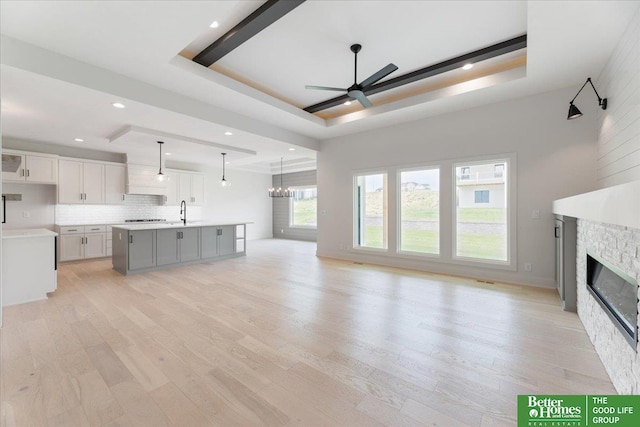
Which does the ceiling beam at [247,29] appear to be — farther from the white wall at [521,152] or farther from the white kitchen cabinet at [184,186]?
the white kitchen cabinet at [184,186]

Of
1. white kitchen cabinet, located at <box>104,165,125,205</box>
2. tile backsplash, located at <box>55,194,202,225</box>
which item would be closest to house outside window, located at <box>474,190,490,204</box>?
tile backsplash, located at <box>55,194,202,225</box>

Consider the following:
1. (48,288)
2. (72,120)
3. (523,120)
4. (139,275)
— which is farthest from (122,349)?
(523,120)

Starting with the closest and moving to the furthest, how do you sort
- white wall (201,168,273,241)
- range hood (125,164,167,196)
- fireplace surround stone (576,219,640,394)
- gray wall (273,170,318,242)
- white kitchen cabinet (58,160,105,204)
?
fireplace surround stone (576,219,640,394)
white kitchen cabinet (58,160,105,204)
range hood (125,164,167,196)
white wall (201,168,273,241)
gray wall (273,170,318,242)

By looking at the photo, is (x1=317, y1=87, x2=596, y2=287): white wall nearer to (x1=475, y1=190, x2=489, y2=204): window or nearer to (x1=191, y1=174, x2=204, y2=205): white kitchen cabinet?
(x1=475, y1=190, x2=489, y2=204): window

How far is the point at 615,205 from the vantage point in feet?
4.84

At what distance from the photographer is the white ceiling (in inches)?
103

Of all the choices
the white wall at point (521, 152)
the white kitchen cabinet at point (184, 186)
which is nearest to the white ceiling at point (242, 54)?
the white wall at point (521, 152)

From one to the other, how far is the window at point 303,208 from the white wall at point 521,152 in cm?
486

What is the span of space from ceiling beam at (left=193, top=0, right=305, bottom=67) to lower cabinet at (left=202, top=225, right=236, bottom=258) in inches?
157

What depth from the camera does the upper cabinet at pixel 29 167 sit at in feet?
18.5

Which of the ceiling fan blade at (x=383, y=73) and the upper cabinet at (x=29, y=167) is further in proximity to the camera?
the upper cabinet at (x=29, y=167)

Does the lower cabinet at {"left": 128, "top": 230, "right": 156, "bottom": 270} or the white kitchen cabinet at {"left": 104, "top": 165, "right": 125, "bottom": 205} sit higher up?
the white kitchen cabinet at {"left": 104, "top": 165, "right": 125, "bottom": 205}

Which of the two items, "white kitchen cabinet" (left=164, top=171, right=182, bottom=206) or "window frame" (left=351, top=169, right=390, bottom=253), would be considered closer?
"window frame" (left=351, top=169, right=390, bottom=253)

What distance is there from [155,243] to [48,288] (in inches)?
74.0
